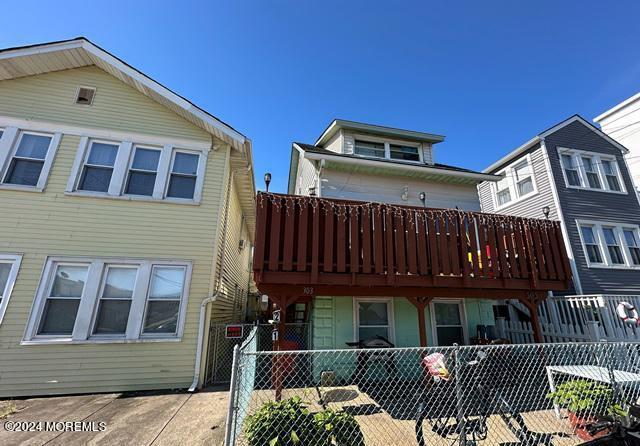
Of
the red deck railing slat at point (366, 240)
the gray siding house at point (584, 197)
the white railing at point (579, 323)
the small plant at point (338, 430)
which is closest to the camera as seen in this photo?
the small plant at point (338, 430)

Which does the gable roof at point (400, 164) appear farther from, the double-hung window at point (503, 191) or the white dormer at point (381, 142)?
the double-hung window at point (503, 191)

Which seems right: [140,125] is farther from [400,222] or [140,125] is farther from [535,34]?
[535,34]

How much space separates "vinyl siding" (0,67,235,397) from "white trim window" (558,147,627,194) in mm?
13739

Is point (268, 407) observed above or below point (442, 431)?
above

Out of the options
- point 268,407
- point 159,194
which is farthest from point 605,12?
point 159,194

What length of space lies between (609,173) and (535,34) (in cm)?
749

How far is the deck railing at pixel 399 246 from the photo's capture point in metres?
5.51

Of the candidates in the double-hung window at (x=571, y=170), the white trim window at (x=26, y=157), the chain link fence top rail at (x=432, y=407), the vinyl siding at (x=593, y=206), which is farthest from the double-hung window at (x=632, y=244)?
the white trim window at (x=26, y=157)

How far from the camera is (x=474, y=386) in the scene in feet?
12.1

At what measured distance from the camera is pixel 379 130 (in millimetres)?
10281

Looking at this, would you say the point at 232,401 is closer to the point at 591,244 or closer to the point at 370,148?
the point at 370,148

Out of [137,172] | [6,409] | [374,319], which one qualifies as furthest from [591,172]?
[6,409]

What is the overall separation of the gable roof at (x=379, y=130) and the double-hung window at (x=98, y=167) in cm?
712

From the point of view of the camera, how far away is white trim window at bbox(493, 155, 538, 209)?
37.7 feet
